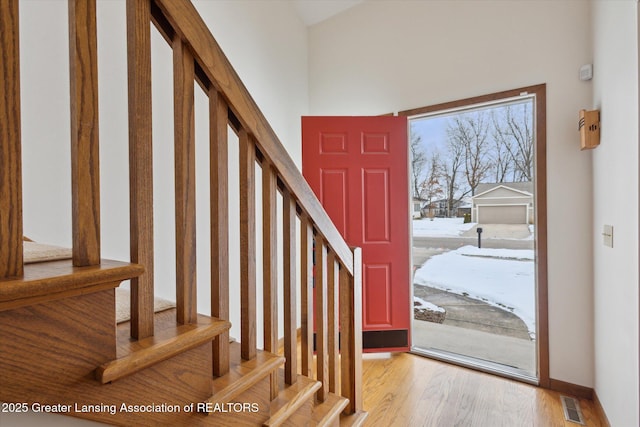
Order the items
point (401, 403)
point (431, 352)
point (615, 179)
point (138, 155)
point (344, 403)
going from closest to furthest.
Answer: point (138, 155), point (344, 403), point (615, 179), point (401, 403), point (431, 352)

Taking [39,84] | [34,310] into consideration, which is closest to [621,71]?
[34,310]

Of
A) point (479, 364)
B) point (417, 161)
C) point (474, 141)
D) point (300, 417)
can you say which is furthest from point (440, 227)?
point (300, 417)

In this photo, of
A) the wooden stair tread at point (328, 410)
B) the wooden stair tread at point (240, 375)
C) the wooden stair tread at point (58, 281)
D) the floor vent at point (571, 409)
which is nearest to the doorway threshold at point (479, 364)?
the floor vent at point (571, 409)

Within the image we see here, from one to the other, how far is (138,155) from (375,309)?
8.11ft

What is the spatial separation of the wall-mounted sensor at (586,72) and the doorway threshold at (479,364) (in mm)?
2080

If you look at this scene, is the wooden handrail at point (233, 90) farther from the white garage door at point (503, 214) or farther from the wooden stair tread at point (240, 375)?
the white garage door at point (503, 214)

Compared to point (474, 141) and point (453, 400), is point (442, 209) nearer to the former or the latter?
point (474, 141)

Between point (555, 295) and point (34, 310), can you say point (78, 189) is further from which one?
point (555, 295)

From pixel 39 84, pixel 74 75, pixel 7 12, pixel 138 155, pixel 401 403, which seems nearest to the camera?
pixel 7 12

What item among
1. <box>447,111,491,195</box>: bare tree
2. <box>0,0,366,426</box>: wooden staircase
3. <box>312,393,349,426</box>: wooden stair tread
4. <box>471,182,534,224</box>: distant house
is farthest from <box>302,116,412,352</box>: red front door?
<box>0,0,366,426</box>: wooden staircase

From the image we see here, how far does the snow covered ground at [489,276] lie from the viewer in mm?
2477

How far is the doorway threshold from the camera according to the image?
7.73ft

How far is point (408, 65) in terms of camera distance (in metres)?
2.79

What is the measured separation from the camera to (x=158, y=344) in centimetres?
67
